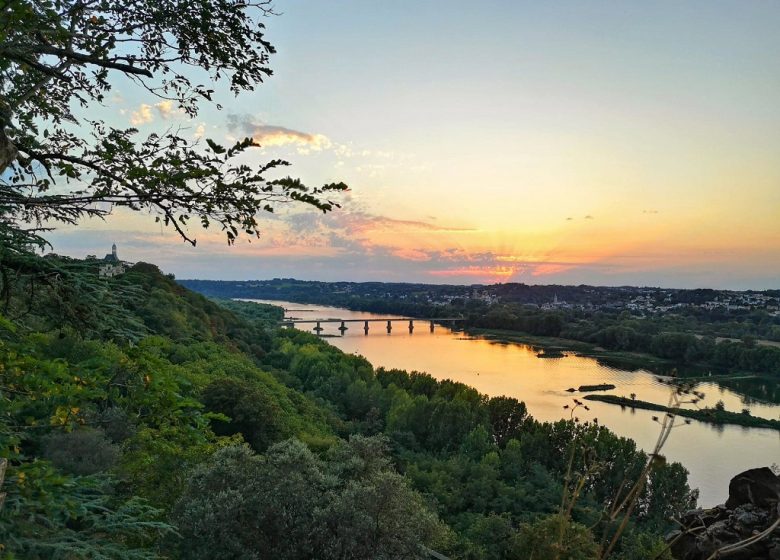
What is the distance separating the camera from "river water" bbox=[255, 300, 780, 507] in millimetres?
27375

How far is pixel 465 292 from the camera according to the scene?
173000 mm

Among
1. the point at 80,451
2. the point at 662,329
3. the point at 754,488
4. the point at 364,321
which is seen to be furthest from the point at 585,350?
the point at 754,488

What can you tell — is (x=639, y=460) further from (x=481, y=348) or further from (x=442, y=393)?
(x=481, y=348)

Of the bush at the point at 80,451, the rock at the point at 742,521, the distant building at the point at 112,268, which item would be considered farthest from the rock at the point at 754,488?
the bush at the point at 80,451

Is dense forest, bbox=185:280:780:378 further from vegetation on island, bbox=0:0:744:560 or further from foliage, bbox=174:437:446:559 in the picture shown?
foliage, bbox=174:437:446:559

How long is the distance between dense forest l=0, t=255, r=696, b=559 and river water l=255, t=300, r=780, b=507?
4.83 metres

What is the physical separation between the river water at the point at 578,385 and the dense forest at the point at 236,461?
4.83m

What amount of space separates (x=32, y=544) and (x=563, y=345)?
75368mm

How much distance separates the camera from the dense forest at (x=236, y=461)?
359 cm

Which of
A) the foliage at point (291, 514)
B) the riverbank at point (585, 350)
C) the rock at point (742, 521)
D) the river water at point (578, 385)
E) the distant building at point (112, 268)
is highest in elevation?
the distant building at point (112, 268)

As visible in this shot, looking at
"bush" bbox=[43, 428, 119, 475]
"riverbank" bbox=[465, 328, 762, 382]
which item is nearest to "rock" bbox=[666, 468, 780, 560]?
"bush" bbox=[43, 428, 119, 475]

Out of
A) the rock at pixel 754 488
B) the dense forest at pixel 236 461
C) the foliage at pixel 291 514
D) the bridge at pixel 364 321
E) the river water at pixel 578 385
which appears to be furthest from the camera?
the bridge at pixel 364 321

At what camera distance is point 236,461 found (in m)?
11.2

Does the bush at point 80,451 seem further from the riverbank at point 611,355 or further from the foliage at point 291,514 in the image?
the riverbank at point 611,355
